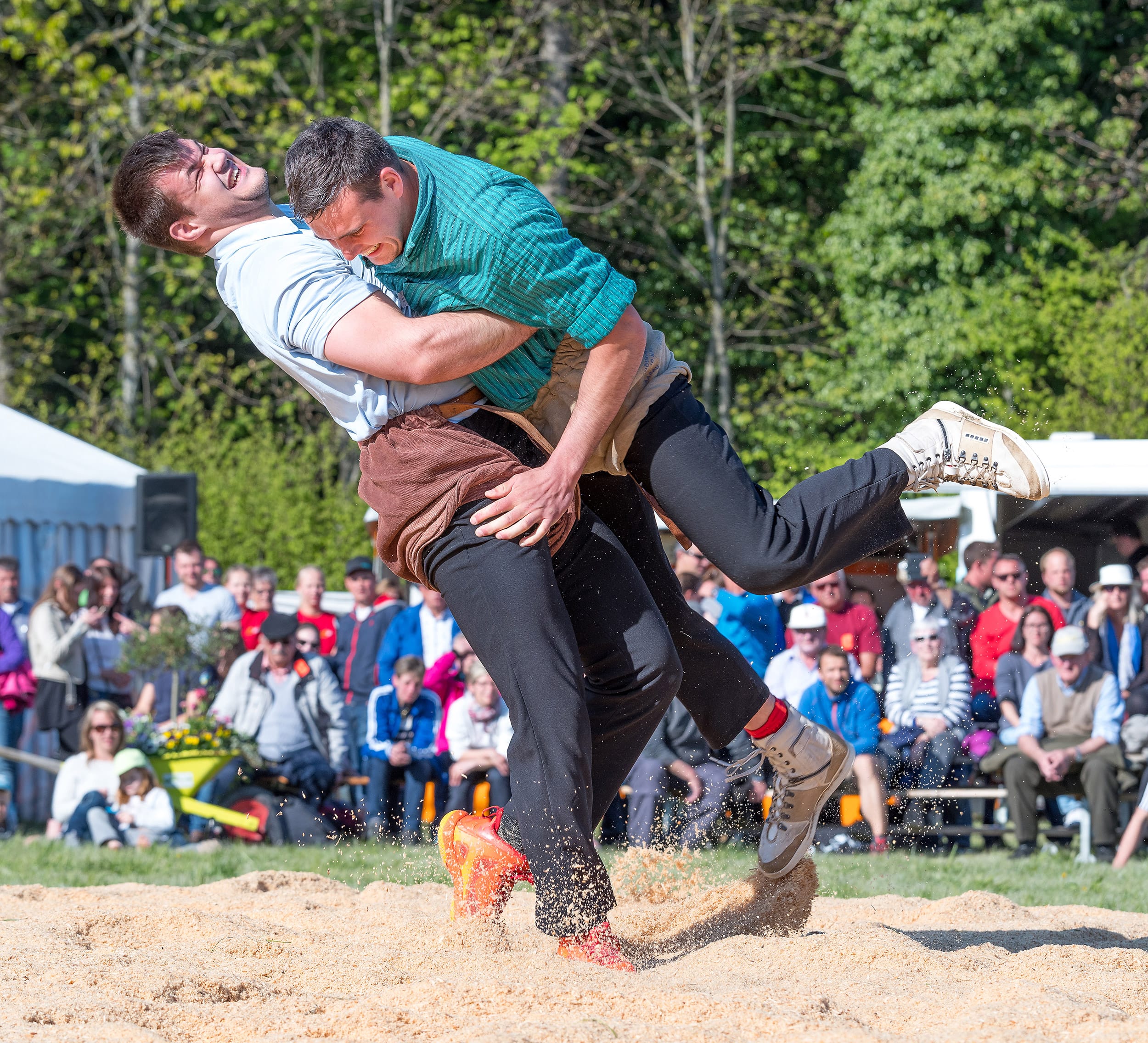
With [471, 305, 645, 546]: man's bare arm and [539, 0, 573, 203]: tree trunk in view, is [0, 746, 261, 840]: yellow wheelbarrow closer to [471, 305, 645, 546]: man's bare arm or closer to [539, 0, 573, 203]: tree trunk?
[471, 305, 645, 546]: man's bare arm

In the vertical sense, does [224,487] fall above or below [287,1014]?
above

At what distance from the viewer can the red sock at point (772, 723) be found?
3719mm

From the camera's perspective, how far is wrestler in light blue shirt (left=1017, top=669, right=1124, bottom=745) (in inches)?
304

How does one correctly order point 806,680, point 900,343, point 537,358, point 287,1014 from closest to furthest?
1. point 287,1014
2. point 537,358
3. point 806,680
4. point 900,343

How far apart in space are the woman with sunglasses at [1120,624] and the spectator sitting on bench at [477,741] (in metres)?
3.32

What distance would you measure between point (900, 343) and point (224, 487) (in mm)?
9591

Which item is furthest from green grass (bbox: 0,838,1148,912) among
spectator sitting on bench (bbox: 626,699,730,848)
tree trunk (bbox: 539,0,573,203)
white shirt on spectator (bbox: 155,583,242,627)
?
tree trunk (bbox: 539,0,573,203)

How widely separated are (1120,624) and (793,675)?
1.97 metres

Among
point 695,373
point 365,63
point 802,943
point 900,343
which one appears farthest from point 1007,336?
point 802,943

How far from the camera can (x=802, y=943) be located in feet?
11.5

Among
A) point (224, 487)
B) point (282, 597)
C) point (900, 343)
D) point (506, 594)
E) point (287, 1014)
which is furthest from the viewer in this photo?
point (900, 343)

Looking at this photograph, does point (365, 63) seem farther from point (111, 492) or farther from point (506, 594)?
point (506, 594)

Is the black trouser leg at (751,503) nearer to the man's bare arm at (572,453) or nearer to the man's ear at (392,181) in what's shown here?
the man's bare arm at (572,453)

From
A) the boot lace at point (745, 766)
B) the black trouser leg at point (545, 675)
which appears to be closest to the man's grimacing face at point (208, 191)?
the black trouser leg at point (545, 675)
